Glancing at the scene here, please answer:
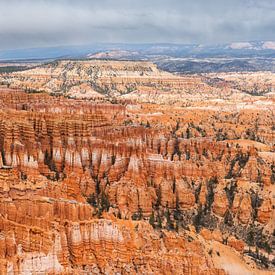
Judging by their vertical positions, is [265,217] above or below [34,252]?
below

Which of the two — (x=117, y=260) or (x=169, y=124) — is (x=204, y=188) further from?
(x=169, y=124)

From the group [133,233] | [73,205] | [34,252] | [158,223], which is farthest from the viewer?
[158,223]

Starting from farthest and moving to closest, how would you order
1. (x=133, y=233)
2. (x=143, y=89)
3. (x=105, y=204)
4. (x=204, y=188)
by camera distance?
(x=143, y=89) → (x=204, y=188) → (x=105, y=204) → (x=133, y=233)

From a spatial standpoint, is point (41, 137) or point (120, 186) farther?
point (41, 137)

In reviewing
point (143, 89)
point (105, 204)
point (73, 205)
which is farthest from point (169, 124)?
point (143, 89)

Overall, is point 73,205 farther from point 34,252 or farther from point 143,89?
point 143,89

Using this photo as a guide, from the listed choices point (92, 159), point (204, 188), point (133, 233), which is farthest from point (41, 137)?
point (133, 233)
